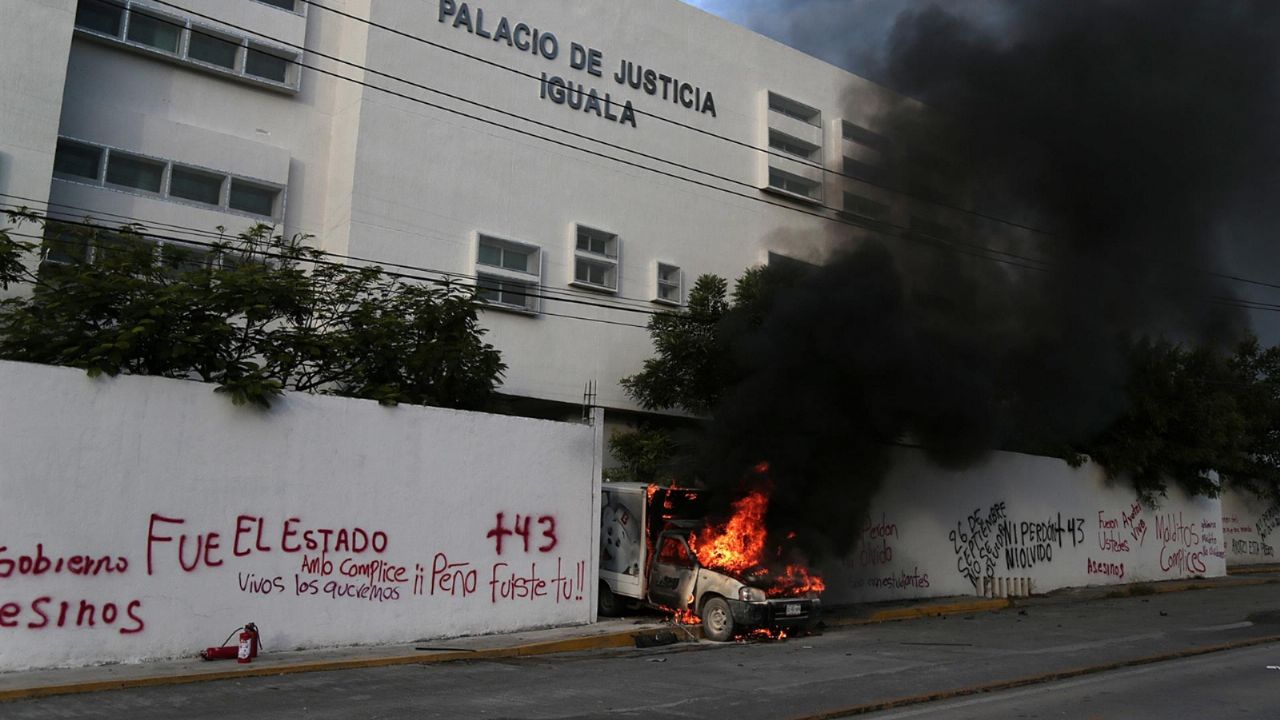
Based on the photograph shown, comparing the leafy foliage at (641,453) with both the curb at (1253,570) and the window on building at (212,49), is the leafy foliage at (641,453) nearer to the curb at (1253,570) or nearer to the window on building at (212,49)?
the window on building at (212,49)

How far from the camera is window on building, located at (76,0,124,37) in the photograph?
1616 centimetres

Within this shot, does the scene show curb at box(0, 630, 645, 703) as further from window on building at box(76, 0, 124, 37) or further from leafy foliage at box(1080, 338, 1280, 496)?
leafy foliage at box(1080, 338, 1280, 496)

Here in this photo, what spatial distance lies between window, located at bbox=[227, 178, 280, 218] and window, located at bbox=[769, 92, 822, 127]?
499 inches

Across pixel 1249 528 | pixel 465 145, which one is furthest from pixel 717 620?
pixel 1249 528

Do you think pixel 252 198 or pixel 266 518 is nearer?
pixel 266 518

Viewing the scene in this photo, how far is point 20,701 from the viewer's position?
313 inches

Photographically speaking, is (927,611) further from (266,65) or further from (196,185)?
(266,65)

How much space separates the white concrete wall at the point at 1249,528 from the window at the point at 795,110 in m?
16.1

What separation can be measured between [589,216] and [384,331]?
313 inches

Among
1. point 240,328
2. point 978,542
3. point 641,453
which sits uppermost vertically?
point 240,328

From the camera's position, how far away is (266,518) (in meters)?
10.7

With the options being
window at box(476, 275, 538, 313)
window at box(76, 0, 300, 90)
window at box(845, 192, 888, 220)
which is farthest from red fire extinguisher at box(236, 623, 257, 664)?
window at box(845, 192, 888, 220)

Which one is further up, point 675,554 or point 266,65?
point 266,65

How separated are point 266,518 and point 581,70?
13.4 m
